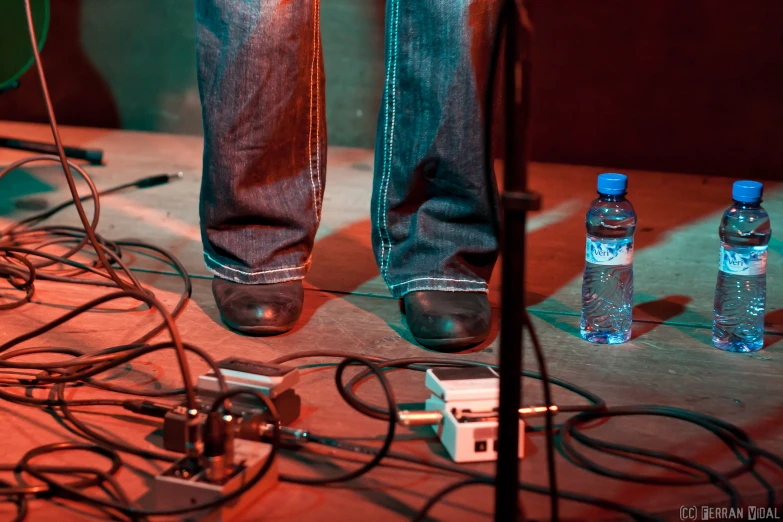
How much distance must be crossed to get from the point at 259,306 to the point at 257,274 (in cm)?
8

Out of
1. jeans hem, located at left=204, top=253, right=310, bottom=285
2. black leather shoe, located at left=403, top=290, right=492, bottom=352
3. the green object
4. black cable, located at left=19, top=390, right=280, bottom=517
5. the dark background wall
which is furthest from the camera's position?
the dark background wall

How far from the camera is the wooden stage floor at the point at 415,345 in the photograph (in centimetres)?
74

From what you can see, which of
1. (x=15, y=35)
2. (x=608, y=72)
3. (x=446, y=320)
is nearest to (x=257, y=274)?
(x=446, y=320)

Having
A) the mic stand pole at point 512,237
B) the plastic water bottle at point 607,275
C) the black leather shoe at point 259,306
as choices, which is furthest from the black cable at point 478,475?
the plastic water bottle at point 607,275

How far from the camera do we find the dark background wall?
80.4 inches

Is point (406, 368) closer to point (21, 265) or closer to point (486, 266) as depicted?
point (486, 266)

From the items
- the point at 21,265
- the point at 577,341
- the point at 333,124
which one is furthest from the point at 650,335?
the point at 333,124

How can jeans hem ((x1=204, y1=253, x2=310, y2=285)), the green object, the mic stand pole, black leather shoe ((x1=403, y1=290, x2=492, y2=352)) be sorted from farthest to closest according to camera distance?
the green object < jeans hem ((x1=204, y1=253, x2=310, y2=285)) < black leather shoe ((x1=403, y1=290, x2=492, y2=352)) < the mic stand pole

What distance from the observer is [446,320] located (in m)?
1.07

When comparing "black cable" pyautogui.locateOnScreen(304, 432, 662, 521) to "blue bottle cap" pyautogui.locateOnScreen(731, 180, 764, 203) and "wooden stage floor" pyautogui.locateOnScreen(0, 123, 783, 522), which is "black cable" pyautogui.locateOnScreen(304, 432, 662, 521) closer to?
"wooden stage floor" pyautogui.locateOnScreen(0, 123, 783, 522)

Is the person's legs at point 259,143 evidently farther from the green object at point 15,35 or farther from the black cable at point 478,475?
the green object at point 15,35

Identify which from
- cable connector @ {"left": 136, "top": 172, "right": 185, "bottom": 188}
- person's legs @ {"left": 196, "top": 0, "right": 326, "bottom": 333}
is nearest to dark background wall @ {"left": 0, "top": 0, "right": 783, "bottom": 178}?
cable connector @ {"left": 136, "top": 172, "right": 185, "bottom": 188}

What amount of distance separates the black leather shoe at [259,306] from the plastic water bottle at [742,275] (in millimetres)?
578

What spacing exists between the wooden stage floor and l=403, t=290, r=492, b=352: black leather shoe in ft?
0.07
